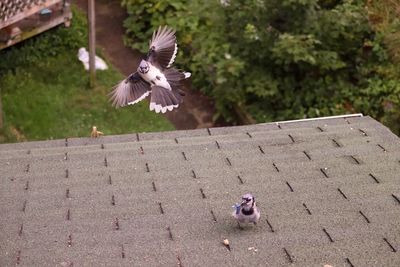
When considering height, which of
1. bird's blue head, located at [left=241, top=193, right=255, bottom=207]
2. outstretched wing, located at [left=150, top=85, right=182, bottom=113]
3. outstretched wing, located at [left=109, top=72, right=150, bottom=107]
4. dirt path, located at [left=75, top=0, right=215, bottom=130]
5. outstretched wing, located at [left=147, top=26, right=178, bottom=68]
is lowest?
dirt path, located at [left=75, top=0, right=215, bottom=130]

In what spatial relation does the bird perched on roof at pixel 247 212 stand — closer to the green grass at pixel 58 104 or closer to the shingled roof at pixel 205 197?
the shingled roof at pixel 205 197

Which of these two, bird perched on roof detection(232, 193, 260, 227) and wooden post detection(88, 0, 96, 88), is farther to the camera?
wooden post detection(88, 0, 96, 88)

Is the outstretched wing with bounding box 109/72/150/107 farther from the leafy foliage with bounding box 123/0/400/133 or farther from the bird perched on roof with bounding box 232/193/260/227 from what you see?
the leafy foliage with bounding box 123/0/400/133

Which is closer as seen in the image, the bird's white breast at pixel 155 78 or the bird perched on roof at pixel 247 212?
the bird's white breast at pixel 155 78

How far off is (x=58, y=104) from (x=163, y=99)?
7.74m

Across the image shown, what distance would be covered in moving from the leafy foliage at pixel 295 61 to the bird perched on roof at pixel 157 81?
20.7 ft

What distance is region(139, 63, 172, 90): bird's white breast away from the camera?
286 cm

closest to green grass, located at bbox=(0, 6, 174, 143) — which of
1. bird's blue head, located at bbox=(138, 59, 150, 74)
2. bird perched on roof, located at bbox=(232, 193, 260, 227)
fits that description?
bird perched on roof, located at bbox=(232, 193, 260, 227)

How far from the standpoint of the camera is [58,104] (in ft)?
33.9

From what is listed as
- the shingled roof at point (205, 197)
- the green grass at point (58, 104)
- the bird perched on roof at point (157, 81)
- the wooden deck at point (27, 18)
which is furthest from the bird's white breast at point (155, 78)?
the wooden deck at point (27, 18)

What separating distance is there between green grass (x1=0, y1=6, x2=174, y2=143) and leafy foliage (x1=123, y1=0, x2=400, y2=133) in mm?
1226

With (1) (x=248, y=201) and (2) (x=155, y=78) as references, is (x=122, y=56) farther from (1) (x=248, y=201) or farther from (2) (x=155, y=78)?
(2) (x=155, y=78)

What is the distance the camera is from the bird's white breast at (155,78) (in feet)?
9.38

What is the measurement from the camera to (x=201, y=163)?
480 cm
